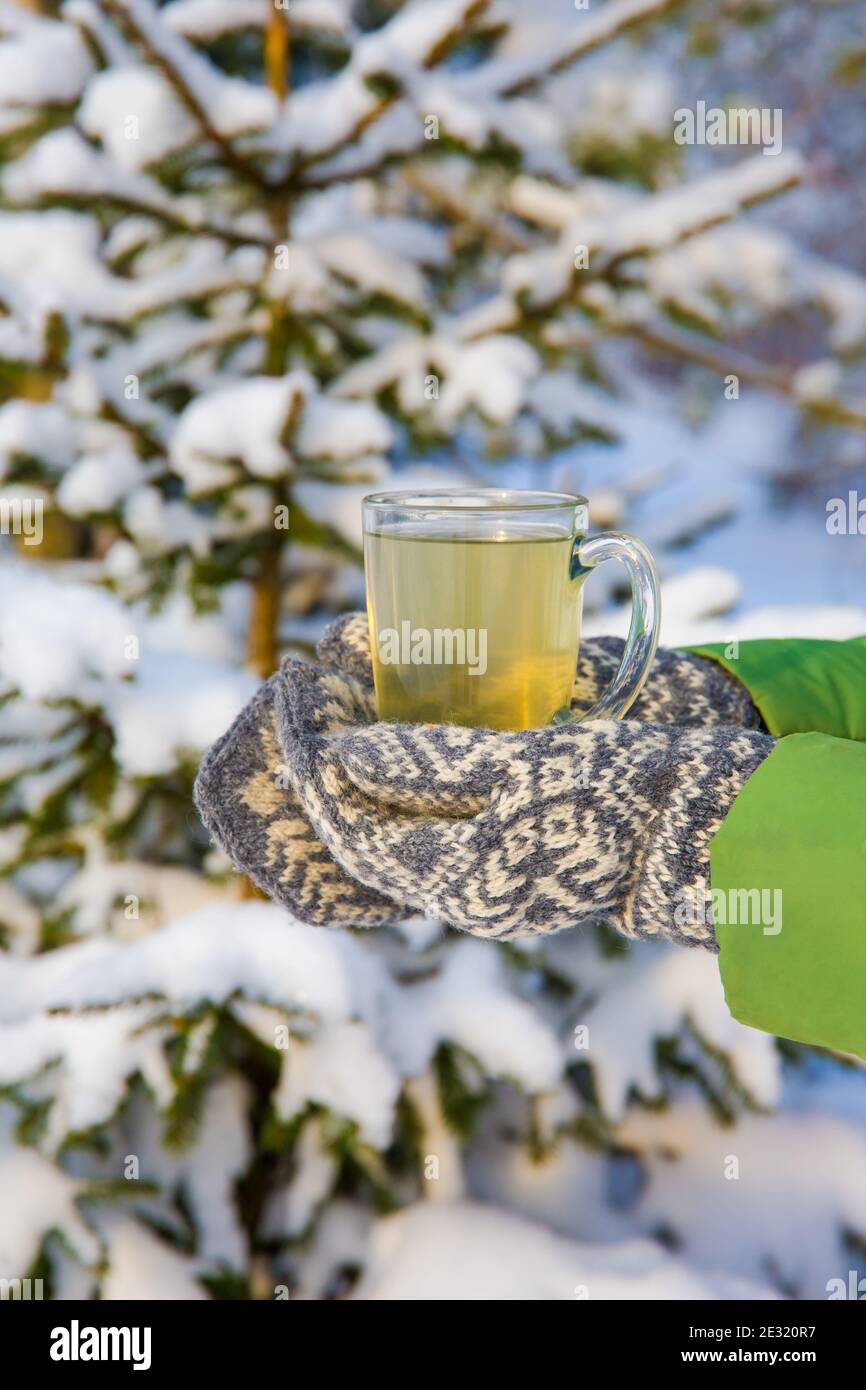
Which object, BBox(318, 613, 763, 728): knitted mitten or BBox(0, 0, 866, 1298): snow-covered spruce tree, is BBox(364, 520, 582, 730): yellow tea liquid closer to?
BBox(318, 613, 763, 728): knitted mitten

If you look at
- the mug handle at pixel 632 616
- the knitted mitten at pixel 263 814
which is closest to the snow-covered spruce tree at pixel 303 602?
the knitted mitten at pixel 263 814

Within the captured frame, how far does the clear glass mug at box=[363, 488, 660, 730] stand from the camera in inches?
33.4

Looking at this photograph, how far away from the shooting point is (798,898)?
73cm

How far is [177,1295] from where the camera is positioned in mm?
1941

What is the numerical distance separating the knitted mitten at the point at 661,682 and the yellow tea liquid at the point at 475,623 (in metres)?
0.13

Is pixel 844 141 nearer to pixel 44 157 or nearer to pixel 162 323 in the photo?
pixel 162 323

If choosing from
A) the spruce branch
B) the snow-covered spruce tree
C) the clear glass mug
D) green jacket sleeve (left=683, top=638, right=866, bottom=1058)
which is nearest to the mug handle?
the clear glass mug

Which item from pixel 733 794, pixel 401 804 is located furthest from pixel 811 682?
pixel 401 804

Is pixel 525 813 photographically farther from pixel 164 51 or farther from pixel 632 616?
pixel 164 51

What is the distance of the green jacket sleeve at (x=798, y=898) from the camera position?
0.72m

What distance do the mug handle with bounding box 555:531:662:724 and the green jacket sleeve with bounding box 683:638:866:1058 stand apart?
16 centimetres

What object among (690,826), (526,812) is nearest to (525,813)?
(526,812)

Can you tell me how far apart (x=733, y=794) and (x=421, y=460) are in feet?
6.17

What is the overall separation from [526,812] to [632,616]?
0.23m
